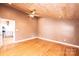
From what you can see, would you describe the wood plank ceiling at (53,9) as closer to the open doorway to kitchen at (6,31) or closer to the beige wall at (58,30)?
the beige wall at (58,30)

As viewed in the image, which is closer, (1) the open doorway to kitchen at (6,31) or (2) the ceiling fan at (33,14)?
(1) the open doorway to kitchen at (6,31)

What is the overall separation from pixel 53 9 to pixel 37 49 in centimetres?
98

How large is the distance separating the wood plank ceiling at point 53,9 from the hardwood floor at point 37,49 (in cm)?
65

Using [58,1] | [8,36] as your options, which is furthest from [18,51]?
[58,1]

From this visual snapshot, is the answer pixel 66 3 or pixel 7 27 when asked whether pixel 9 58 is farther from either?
pixel 66 3

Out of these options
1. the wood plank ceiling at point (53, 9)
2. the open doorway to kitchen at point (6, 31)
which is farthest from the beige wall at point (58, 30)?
the open doorway to kitchen at point (6, 31)

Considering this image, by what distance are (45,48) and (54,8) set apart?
93 centimetres

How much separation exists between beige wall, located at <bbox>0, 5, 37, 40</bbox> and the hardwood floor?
19 centimetres

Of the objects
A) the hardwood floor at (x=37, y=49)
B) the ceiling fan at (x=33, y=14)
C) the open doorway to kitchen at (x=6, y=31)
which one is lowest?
the hardwood floor at (x=37, y=49)

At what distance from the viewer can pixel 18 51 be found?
98.2 inches

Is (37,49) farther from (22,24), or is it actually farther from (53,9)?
(53,9)

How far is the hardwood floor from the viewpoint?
2473 millimetres

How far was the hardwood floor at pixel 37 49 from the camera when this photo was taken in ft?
8.11

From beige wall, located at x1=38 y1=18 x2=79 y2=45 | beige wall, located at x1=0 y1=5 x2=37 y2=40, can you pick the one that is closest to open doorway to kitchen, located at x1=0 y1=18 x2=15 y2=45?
beige wall, located at x1=0 y1=5 x2=37 y2=40
